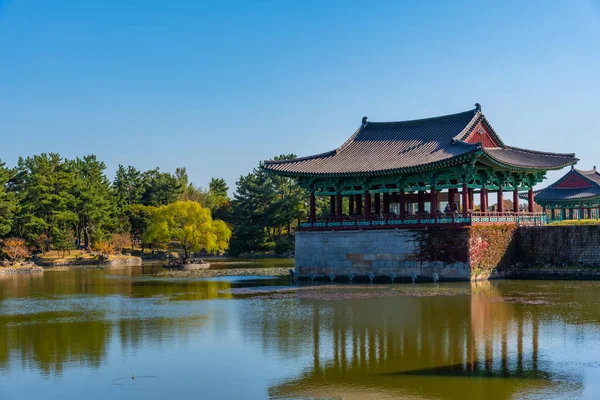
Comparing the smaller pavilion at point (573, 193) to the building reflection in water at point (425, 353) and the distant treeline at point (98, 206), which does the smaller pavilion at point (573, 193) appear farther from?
the building reflection in water at point (425, 353)

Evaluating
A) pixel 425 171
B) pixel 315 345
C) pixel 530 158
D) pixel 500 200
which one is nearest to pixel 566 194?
pixel 530 158

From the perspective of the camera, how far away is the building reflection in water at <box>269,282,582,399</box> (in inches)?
582

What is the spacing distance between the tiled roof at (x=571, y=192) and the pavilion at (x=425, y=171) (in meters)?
17.7

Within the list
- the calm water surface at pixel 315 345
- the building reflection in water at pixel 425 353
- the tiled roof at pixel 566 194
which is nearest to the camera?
the building reflection in water at pixel 425 353

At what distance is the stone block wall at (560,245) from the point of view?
36125 mm

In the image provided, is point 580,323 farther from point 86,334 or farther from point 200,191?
point 200,191

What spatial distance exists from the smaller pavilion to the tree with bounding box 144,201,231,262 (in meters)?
28.7

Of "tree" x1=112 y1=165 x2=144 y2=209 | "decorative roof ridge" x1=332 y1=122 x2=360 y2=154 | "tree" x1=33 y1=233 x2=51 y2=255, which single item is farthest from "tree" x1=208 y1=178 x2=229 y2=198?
"decorative roof ridge" x1=332 y1=122 x2=360 y2=154

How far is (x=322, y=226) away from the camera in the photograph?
135ft

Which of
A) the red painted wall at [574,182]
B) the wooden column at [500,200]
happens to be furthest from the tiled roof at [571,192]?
the wooden column at [500,200]

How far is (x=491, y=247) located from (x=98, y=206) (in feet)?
176

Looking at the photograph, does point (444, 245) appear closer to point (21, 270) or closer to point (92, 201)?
point (21, 270)

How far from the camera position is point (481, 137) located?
4153 centimetres

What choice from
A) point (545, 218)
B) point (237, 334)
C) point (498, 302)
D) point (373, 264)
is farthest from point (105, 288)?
point (545, 218)
